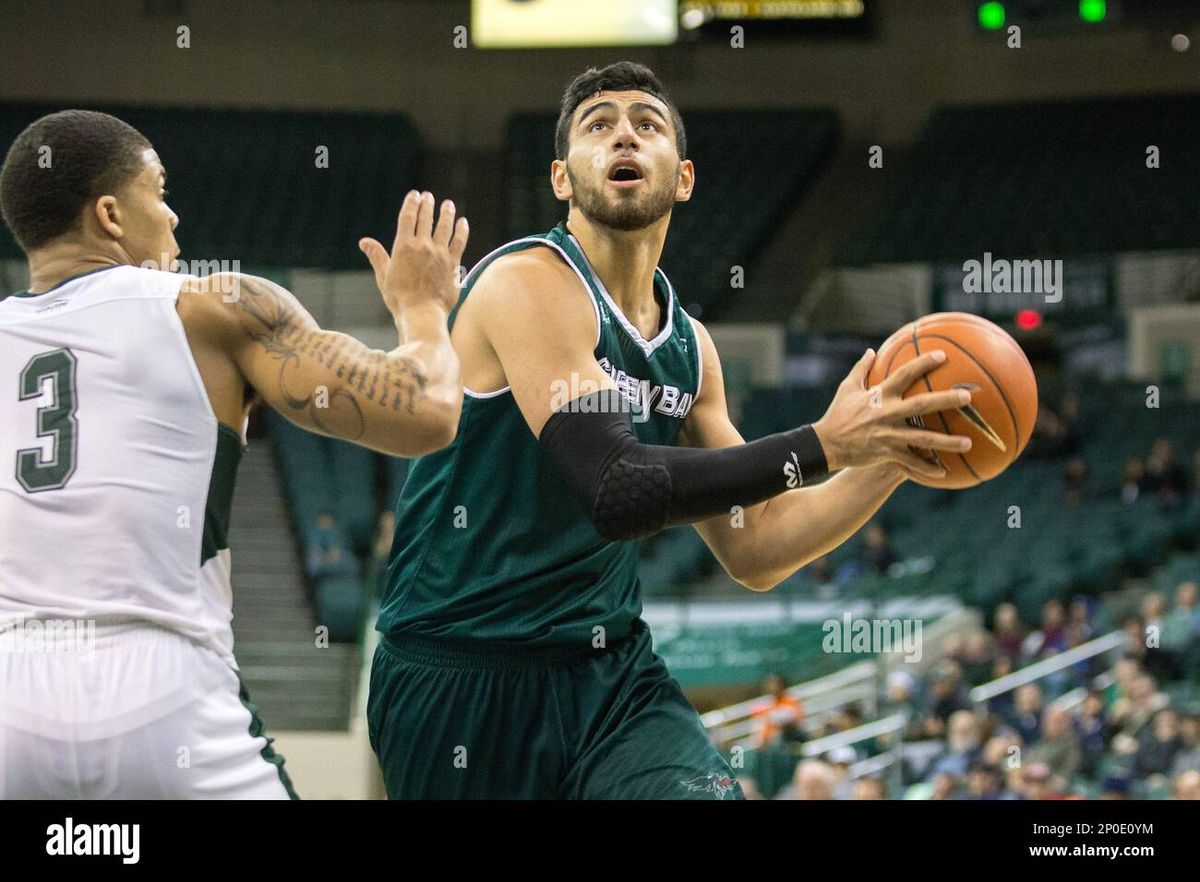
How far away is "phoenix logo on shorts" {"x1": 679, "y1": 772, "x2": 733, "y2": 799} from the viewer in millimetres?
3186

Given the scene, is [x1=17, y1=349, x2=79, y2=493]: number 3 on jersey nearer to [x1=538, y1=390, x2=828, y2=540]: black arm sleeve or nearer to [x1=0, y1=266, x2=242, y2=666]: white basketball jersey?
[x1=0, y1=266, x2=242, y2=666]: white basketball jersey

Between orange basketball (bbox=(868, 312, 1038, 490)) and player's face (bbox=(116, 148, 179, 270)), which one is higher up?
player's face (bbox=(116, 148, 179, 270))

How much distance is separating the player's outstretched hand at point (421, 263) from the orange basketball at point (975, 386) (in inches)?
38.7

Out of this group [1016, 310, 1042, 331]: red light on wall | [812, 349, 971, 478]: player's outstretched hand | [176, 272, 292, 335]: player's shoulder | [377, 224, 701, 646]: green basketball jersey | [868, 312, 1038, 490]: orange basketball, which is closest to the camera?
[176, 272, 292, 335]: player's shoulder

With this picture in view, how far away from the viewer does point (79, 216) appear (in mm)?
2801

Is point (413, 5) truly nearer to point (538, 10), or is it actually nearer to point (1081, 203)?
point (538, 10)

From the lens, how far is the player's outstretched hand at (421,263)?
289 cm

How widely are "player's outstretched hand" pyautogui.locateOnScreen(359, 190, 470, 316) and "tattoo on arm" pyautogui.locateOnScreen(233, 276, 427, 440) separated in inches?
8.6

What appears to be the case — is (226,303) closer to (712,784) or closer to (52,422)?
(52,422)

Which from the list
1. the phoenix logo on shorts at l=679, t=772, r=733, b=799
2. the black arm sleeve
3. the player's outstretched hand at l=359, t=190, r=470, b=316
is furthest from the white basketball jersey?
the phoenix logo on shorts at l=679, t=772, r=733, b=799

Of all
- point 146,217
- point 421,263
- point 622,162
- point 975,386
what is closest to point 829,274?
point 622,162

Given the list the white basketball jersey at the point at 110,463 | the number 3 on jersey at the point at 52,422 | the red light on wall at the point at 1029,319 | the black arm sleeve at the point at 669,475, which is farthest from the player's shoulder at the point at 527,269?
the red light on wall at the point at 1029,319

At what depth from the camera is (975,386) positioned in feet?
10.7

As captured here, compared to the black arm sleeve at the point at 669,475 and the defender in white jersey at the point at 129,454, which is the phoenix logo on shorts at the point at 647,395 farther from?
the defender in white jersey at the point at 129,454
